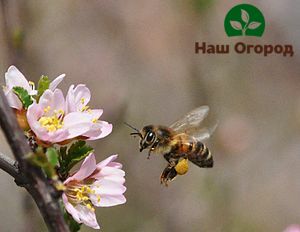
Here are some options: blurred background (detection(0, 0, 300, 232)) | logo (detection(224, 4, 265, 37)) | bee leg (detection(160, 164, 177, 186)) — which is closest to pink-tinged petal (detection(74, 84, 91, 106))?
bee leg (detection(160, 164, 177, 186))

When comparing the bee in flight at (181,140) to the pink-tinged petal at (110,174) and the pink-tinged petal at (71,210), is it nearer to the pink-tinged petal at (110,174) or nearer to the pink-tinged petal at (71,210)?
the pink-tinged petal at (110,174)

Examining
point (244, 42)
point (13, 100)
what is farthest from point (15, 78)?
point (244, 42)

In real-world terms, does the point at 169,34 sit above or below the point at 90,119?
below

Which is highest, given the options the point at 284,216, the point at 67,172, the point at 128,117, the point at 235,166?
the point at 67,172

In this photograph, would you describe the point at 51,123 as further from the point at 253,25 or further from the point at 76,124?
the point at 253,25

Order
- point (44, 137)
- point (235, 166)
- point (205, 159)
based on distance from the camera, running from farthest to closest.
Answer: point (235, 166) → point (205, 159) → point (44, 137)

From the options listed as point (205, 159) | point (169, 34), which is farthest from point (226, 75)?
point (205, 159)

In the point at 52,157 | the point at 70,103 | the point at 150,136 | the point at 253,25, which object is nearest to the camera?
the point at 52,157

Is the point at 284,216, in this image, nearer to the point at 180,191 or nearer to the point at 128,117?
the point at 180,191
